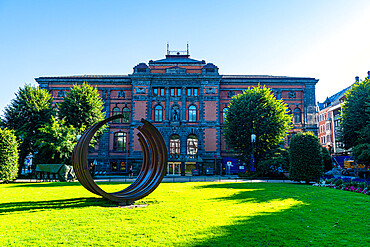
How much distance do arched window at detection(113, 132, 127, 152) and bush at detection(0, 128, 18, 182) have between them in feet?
71.6

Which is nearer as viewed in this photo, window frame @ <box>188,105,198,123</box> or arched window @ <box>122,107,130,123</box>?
window frame @ <box>188,105,198,123</box>

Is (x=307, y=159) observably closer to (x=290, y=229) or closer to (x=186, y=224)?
(x=290, y=229)

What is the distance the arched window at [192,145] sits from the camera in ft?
153

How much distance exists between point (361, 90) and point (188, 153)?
2735cm

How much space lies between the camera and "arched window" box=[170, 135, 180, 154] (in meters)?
46.8

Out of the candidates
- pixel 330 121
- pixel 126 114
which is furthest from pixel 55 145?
pixel 330 121

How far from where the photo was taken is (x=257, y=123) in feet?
116

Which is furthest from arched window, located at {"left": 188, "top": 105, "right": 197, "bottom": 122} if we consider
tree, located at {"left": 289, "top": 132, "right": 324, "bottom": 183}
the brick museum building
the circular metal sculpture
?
the circular metal sculpture

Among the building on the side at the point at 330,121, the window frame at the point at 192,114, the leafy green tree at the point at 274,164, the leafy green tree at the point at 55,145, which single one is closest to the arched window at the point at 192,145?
the window frame at the point at 192,114

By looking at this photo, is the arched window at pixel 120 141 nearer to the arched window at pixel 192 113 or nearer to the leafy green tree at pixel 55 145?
the arched window at pixel 192 113

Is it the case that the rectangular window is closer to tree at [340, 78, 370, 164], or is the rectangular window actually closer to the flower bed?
tree at [340, 78, 370, 164]

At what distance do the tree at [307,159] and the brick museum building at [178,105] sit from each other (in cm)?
2015

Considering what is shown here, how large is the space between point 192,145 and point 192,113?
19.4ft

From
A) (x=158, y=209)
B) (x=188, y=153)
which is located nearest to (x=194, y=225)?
(x=158, y=209)
